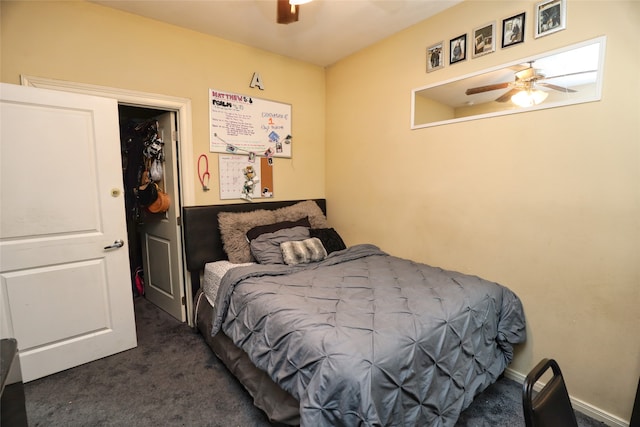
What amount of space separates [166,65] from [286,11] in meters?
Answer: 1.27

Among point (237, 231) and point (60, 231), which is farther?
point (237, 231)

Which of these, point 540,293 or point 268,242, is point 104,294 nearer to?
point 268,242

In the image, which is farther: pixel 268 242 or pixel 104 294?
pixel 268 242

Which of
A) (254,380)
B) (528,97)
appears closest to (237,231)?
(254,380)

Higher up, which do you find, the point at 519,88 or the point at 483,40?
the point at 483,40

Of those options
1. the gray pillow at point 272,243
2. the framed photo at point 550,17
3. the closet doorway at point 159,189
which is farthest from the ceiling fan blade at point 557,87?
the closet doorway at point 159,189

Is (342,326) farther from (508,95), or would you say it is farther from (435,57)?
(435,57)

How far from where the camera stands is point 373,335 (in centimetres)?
132

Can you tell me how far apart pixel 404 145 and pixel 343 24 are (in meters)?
1.13

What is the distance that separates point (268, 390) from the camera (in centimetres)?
165

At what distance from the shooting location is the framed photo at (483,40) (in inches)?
80.9

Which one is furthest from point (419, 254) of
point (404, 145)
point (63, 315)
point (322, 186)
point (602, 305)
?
point (63, 315)

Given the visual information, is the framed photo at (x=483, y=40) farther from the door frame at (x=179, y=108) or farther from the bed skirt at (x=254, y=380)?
the bed skirt at (x=254, y=380)

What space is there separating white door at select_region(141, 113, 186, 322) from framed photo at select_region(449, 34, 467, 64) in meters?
2.34
